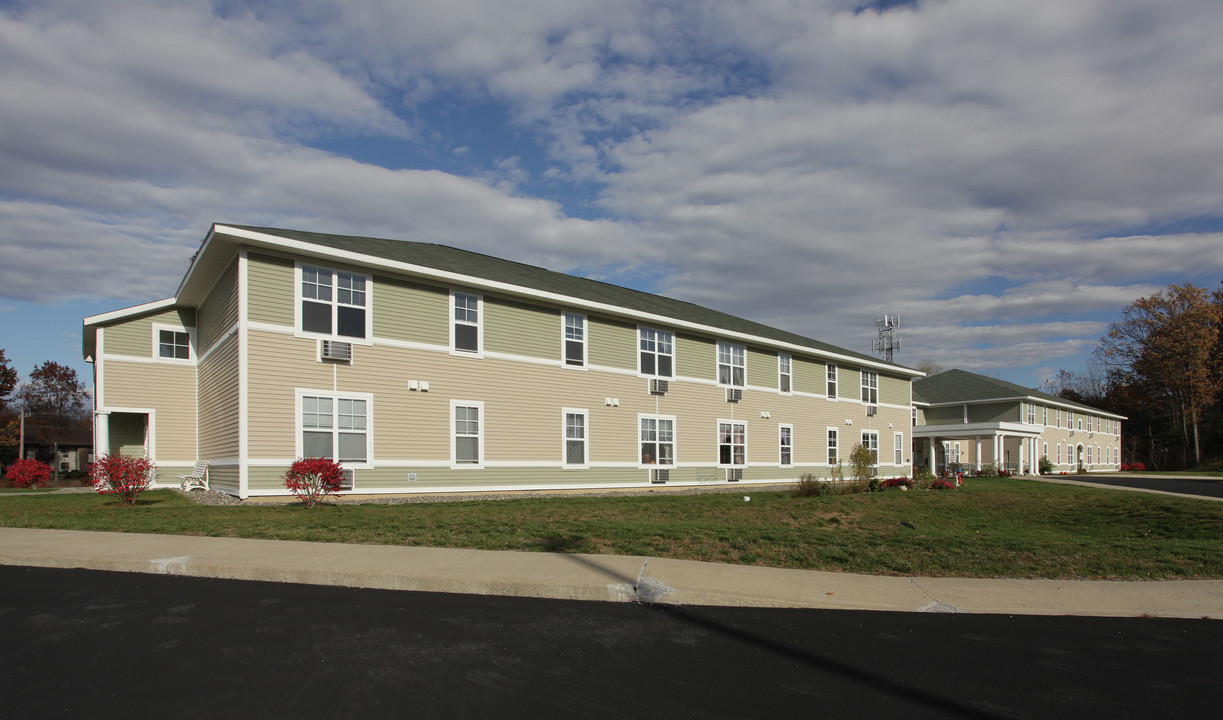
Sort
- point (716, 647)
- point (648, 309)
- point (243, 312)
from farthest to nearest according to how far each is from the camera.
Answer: point (648, 309) → point (243, 312) → point (716, 647)

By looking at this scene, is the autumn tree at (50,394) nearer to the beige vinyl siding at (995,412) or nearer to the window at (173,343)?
the window at (173,343)

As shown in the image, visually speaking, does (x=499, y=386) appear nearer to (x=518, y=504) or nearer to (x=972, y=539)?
(x=518, y=504)

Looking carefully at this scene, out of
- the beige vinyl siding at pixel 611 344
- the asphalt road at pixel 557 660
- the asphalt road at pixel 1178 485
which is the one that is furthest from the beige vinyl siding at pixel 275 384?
the asphalt road at pixel 1178 485

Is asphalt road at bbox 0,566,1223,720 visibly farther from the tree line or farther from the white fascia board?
the tree line

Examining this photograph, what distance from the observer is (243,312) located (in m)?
14.7

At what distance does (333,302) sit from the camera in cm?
1611

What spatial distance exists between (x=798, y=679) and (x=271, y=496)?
13.0 m

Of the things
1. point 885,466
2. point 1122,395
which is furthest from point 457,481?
point 1122,395

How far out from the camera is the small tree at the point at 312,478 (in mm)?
13891

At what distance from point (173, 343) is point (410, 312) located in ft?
27.3

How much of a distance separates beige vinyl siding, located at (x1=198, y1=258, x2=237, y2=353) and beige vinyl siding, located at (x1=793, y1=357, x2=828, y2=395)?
67.2 ft

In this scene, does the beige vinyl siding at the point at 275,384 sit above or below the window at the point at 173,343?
below

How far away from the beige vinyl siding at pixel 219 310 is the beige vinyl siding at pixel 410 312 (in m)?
2.95

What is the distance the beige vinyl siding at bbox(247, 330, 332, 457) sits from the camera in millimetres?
14781
